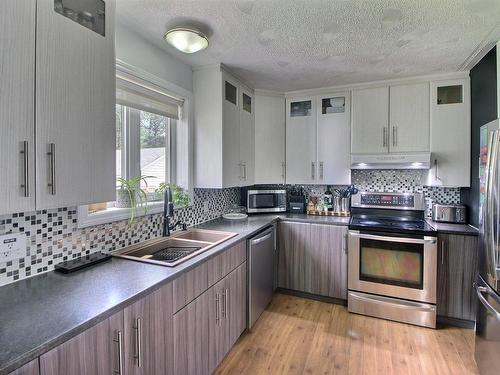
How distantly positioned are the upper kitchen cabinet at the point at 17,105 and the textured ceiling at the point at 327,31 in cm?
77

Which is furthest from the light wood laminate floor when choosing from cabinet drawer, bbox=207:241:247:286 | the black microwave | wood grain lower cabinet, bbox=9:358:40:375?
wood grain lower cabinet, bbox=9:358:40:375

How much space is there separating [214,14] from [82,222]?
4.79 ft

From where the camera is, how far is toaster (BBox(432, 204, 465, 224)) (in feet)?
8.59

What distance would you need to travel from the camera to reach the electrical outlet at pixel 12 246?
122cm

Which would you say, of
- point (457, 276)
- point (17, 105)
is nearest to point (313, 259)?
point (457, 276)

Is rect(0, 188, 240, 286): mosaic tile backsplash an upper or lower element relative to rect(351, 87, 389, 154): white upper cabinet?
lower

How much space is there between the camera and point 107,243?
1.73 meters

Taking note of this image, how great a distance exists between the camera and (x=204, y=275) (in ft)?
5.45

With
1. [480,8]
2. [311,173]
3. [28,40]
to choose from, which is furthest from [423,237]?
[28,40]

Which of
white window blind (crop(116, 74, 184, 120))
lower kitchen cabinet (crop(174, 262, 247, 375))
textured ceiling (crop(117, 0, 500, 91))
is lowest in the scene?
lower kitchen cabinet (crop(174, 262, 247, 375))

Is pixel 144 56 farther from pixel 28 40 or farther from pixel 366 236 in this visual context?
pixel 366 236

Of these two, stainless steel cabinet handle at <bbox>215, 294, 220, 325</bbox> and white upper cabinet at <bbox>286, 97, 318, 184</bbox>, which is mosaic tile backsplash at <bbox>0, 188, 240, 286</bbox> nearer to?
stainless steel cabinet handle at <bbox>215, 294, 220, 325</bbox>

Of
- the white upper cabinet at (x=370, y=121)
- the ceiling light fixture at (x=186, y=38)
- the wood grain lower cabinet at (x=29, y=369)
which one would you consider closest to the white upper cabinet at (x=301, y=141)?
the white upper cabinet at (x=370, y=121)

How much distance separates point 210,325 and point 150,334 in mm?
561
